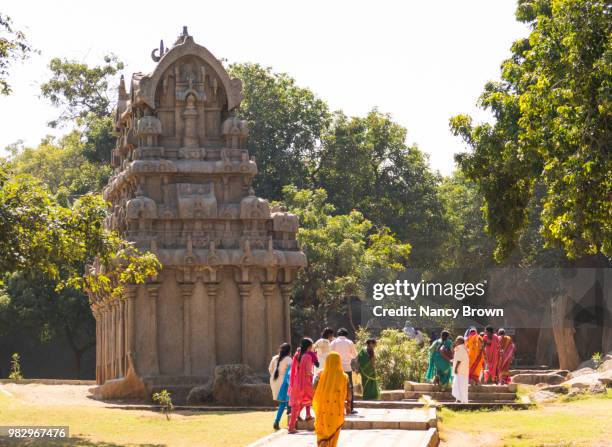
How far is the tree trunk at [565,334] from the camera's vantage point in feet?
138

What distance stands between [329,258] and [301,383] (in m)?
22.7

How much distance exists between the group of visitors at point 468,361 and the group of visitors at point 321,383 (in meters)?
1.91

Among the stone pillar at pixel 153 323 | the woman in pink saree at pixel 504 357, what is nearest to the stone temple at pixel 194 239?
the stone pillar at pixel 153 323

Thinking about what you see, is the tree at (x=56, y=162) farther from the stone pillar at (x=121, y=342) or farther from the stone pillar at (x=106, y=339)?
the stone pillar at (x=121, y=342)

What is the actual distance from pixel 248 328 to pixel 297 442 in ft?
42.2

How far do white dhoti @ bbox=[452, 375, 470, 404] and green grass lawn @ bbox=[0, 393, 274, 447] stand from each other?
420cm

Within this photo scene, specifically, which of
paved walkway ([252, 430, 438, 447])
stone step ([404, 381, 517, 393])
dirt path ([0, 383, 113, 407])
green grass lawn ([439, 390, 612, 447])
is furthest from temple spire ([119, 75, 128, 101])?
paved walkway ([252, 430, 438, 447])

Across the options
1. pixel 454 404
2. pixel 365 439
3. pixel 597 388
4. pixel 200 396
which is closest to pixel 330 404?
pixel 365 439

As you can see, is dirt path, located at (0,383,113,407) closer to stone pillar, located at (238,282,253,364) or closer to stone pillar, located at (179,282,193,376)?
stone pillar, located at (179,282,193,376)

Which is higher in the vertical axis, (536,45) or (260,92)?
(260,92)

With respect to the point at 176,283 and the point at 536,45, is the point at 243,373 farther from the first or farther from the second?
the point at 536,45

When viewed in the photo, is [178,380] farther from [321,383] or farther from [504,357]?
[321,383]

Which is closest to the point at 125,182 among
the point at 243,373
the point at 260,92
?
the point at 243,373

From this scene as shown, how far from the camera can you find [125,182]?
2956 cm
